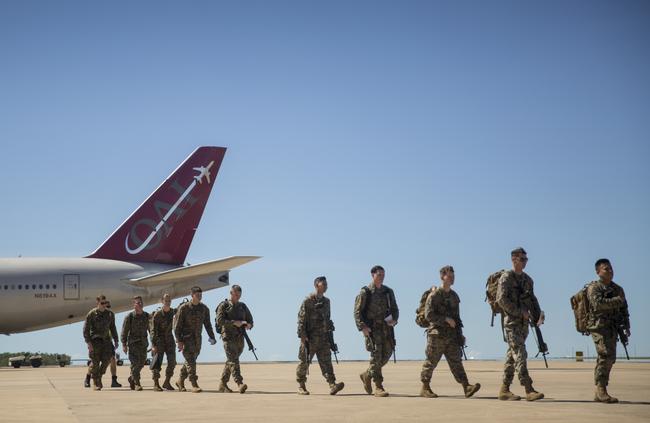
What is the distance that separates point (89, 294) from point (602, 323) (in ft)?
85.7

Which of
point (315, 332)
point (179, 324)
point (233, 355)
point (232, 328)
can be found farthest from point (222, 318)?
point (315, 332)

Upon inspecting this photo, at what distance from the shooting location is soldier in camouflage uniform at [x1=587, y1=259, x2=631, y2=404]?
1284 cm

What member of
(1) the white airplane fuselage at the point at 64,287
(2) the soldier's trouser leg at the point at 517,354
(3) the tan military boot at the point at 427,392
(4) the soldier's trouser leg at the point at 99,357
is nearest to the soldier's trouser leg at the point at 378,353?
(3) the tan military boot at the point at 427,392

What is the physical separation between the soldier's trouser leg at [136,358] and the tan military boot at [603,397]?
1038 centimetres

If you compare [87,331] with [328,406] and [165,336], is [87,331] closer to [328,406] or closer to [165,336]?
[165,336]

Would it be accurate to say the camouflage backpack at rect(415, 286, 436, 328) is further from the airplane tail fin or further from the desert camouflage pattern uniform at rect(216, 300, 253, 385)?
the airplane tail fin

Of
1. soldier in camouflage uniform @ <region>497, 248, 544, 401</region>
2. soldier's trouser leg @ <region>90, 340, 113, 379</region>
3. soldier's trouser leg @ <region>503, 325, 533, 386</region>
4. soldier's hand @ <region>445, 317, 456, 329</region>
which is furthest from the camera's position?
soldier's trouser leg @ <region>90, 340, 113, 379</region>

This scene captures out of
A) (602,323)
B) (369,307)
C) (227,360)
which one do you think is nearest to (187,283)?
(227,360)

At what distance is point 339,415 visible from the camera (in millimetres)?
11219

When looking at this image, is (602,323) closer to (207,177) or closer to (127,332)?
(127,332)

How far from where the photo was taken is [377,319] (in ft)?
49.6

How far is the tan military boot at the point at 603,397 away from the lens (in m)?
12.7

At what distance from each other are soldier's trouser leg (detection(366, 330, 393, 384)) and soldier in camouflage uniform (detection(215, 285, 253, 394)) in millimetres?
3087

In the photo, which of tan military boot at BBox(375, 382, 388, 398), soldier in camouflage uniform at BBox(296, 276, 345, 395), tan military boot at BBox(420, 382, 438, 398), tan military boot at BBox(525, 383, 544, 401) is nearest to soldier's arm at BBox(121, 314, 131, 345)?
soldier in camouflage uniform at BBox(296, 276, 345, 395)
